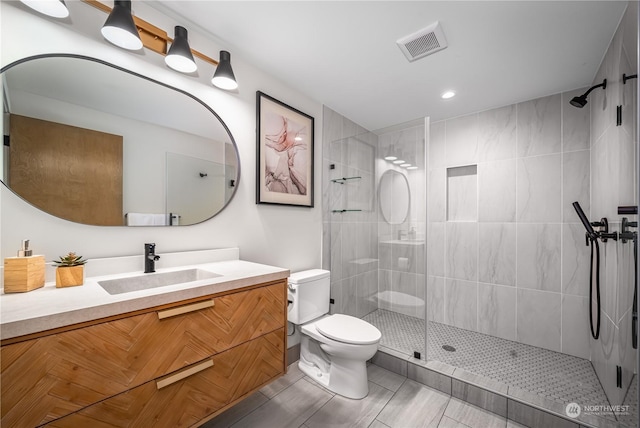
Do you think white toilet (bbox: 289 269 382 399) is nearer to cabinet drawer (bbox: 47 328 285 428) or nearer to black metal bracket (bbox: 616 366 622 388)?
cabinet drawer (bbox: 47 328 285 428)

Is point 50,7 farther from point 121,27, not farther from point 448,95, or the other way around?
point 448,95

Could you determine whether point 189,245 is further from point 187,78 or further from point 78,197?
point 187,78

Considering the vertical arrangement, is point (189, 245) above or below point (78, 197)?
below

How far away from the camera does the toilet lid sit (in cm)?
174

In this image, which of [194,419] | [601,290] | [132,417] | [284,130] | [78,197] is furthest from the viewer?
[284,130]

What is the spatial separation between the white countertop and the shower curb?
1568mm

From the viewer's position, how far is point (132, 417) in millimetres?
915

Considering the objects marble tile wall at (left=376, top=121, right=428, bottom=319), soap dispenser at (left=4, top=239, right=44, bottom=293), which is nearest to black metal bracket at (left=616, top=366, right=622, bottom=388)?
marble tile wall at (left=376, top=121, right=428, bottom=319)

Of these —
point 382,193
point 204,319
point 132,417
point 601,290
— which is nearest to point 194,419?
point 132,417

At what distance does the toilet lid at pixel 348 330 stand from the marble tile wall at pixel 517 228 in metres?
1.38

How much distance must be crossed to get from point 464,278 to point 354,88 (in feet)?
7.61

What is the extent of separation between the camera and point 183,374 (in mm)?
1038

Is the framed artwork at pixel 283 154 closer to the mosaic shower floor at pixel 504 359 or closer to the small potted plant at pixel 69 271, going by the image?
the small potted plant at pixel 69 271

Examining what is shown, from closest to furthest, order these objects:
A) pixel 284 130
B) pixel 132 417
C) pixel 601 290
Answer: pixel 132 417 < pixel 601 290 < pixel 284 130
